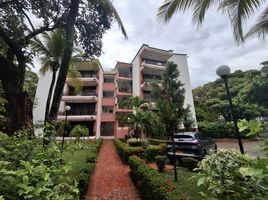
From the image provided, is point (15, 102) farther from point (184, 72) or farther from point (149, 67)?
point (184, 72)

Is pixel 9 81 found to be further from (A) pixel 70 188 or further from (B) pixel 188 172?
(B) pixel 188 172

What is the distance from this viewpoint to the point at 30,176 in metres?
1.67

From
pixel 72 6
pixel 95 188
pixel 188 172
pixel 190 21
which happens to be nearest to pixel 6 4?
pixel 72 6

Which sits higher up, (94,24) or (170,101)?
(94,24)

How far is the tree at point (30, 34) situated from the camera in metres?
4.48

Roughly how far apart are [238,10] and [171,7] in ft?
7.31

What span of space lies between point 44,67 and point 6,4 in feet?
29.0

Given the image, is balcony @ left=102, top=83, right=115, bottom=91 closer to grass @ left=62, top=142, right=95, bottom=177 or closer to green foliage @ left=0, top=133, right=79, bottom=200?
grass @ left=62, top=142, right=95, bottom=177

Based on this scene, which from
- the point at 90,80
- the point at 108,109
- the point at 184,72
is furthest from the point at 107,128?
the point at 184,72

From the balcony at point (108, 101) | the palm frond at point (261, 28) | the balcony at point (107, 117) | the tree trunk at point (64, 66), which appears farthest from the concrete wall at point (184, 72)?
the tree trunk at point (64, 66)

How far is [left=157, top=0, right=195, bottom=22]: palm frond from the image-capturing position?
5.95 metres

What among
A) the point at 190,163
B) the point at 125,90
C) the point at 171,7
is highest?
the point at 125,90

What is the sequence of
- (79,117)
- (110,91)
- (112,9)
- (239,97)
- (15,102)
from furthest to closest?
1. (110,91)
2. (79,117)
3. (239,97)
4. (112,9)
5. (15,102)

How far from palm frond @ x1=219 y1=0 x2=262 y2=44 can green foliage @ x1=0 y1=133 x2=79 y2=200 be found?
6.77m
